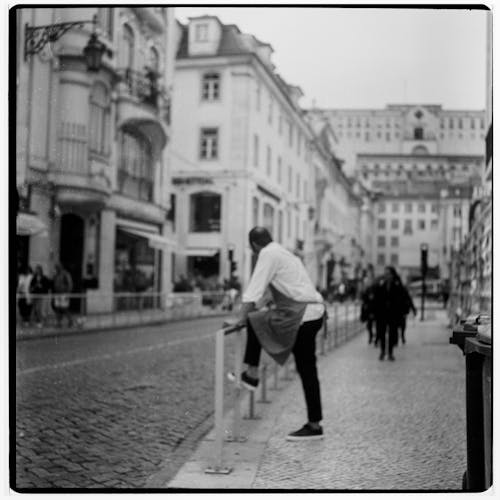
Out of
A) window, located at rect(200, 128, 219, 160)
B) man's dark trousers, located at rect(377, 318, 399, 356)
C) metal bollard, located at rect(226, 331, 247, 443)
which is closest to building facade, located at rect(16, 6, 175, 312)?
window, located at rect(200, 128, 219, 160)

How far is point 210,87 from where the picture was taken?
27.7ft

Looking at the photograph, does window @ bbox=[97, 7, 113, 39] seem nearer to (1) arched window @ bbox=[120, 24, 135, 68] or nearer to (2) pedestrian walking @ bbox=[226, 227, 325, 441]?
(2) pedestrian walking @ bbox=[226, 227, 325, 441]

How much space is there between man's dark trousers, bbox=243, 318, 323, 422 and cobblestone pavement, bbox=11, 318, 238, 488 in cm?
75

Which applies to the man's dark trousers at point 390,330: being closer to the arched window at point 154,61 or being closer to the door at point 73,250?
the arched window at point 154,61

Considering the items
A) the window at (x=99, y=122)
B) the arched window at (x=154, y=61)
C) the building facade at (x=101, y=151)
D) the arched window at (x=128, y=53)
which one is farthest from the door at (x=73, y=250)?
the arched window at (x=154, y=61)

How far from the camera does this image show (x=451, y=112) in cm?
546

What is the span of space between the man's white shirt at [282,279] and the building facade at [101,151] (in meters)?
1.62

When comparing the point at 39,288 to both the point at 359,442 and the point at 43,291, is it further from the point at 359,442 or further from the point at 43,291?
the point at 359,442

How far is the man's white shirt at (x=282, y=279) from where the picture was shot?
523 cm

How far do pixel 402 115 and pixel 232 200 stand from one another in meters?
2.01

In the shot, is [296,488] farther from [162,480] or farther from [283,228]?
[283,228]

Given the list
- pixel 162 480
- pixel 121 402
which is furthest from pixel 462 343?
pixel 121 402

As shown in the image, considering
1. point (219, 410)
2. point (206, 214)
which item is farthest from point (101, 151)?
point (219, 410)

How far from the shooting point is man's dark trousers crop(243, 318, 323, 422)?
5.34m
